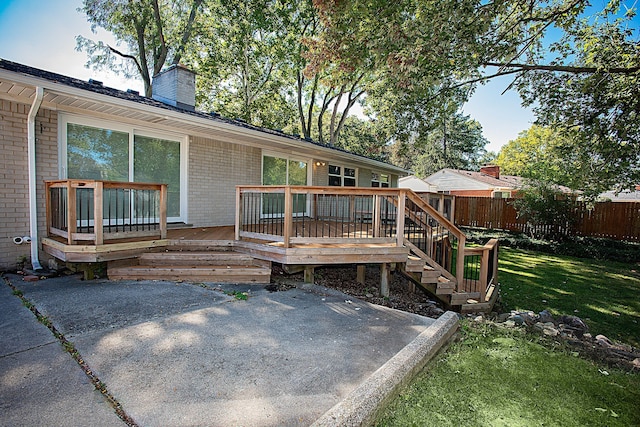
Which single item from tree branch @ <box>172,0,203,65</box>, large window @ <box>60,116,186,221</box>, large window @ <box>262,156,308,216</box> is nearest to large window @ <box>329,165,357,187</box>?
large window @ <box>262,156,308,216</box>

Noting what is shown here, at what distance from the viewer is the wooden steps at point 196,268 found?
4891mm

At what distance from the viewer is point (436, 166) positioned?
40031mm

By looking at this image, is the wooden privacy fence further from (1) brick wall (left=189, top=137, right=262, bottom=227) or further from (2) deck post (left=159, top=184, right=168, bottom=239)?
(2) deck post (left=159, top=184, right=168, bottom=239)

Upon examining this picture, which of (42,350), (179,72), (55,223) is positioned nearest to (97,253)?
(55,223)

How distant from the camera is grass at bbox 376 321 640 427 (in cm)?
219

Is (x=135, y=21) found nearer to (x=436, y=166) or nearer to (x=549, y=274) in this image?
(x=549, y=274)

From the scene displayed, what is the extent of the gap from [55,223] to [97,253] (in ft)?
4.52

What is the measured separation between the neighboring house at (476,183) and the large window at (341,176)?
599 inches

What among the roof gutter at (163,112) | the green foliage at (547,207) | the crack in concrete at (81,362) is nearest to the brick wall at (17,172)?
the roof gutter at (163,112)

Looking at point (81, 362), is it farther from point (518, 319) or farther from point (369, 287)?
point (518, 319)

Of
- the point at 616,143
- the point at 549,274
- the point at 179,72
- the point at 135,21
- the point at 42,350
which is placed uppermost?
the point at 135,21

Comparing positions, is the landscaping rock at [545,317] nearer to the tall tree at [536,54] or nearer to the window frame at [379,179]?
the tall tree at [536,54]

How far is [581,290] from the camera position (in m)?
7.26

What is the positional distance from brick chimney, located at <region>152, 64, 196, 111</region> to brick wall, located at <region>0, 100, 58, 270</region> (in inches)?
148
